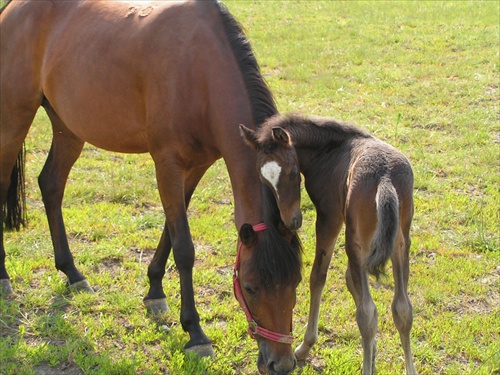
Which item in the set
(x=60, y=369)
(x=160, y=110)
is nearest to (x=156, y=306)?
(x=60, y=369)

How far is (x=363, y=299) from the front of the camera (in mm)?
3303

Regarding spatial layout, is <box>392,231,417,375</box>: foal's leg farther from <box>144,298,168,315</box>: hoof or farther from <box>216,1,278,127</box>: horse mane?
<box>144,298,168,315</box>: hoof

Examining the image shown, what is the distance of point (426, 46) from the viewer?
11477 mm

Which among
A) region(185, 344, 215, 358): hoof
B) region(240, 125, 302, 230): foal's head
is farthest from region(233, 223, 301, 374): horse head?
region(185, 344, 215, 358): hoof

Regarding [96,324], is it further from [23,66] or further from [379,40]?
[379,40]

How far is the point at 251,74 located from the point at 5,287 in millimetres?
2524

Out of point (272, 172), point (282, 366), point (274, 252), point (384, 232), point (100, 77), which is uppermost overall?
point (100, 77)

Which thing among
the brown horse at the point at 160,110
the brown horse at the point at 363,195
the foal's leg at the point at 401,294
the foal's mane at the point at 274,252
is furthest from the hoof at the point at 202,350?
the foal's leg at the point at 401,294

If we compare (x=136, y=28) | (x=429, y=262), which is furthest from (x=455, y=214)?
(x=136, y=28)

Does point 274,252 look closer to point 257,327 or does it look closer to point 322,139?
point 257,327

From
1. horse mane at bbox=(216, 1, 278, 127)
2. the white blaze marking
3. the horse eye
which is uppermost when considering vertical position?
horse mane at bbox=(216, 1, 278, 127)

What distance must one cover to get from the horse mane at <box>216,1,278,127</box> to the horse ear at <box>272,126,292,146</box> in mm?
403

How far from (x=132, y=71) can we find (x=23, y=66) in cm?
115

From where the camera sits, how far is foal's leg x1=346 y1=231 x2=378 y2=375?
129 inches
